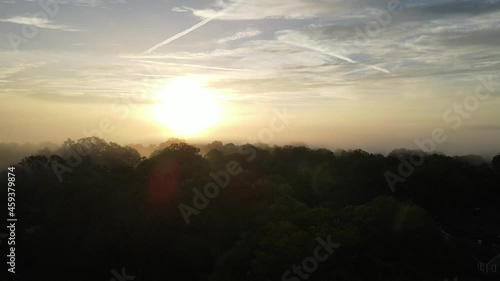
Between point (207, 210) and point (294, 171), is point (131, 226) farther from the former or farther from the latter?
point (294, 171)

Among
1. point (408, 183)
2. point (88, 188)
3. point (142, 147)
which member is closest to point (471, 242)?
point (408, 183)

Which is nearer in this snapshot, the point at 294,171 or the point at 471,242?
the point at 471,242

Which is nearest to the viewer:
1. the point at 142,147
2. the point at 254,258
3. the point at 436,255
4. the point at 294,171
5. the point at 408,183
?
the point at 254,258

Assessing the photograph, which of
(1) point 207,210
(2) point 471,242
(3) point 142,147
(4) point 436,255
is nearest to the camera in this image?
(4) point 436,255

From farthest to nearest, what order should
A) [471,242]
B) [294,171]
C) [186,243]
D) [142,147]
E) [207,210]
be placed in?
[142,147], [294,171], [471,242], [207,210], [186,243]

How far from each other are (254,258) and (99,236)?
11.1 metres

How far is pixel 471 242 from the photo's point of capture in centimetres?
3822

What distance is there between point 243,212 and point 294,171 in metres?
31.6

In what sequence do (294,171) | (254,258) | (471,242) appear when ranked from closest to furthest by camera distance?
(254,258)
(471,242)
(294,171)

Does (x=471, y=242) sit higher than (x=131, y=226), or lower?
lower

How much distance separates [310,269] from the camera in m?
20.1

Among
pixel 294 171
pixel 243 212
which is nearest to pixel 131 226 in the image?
pixel 243 212

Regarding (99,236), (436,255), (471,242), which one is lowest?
(471,242)

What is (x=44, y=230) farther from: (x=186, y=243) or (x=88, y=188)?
(x=186, y=243)
